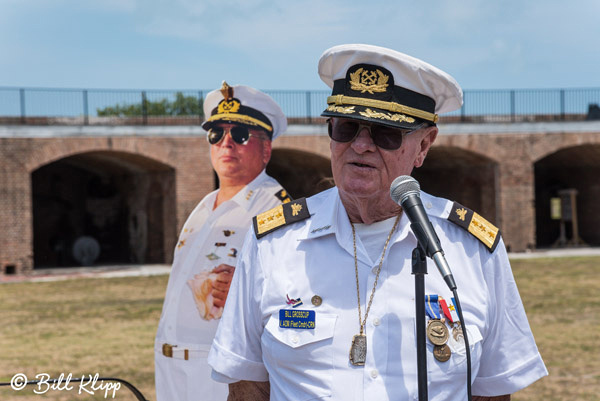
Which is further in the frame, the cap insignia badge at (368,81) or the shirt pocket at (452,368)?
the cap insignia badge at (368,81)

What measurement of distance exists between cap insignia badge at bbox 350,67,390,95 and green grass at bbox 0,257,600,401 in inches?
207

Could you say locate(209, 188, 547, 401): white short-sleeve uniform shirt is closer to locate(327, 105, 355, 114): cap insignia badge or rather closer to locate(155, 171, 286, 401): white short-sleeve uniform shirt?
locate(327, 105, 355, 114): cap insignia badge

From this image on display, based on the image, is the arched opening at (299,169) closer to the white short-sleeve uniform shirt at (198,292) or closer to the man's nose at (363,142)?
the white short-sleeve uniform shirt at (198,292)

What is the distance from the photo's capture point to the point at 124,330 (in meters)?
10.5

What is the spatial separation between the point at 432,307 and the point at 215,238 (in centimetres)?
233

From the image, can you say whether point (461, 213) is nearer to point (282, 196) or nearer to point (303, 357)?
point (303, 357)

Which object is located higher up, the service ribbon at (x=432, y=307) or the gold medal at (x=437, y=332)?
the service ribbon at (x=432, y=307)

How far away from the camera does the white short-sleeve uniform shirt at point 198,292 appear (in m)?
3.89

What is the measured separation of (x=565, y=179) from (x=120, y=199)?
54.3 ft

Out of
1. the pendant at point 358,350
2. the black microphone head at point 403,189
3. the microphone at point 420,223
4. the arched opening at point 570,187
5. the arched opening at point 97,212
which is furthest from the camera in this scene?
the arched opening at point 570,187

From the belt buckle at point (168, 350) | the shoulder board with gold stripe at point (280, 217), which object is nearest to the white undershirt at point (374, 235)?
the shoulder board with gold stripe at point (280, 217)

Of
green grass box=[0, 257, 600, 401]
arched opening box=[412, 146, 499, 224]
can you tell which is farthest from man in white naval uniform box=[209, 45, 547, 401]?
arched opening box=[412, 146, 499, 224]

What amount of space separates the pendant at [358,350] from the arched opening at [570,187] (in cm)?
2427

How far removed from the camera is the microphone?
170 centimetres
